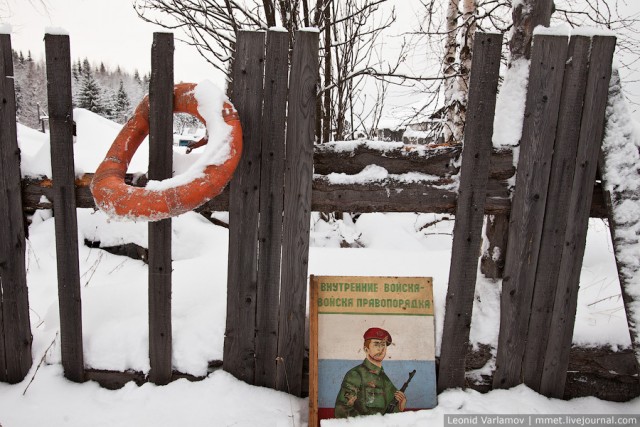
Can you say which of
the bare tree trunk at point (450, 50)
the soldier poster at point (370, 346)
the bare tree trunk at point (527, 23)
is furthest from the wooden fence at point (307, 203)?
the bare tree trunk at point (450, 50)

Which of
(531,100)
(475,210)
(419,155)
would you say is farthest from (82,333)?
(531,100)

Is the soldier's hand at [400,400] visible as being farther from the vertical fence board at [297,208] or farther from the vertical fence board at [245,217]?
the vertical fence board at [245,217]

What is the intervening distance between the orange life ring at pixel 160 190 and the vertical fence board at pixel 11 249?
2.06ft

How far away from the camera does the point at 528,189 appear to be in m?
2.28

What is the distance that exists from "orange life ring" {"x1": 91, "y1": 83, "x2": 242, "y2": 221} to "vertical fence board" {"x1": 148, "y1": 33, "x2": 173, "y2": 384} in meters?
0.12

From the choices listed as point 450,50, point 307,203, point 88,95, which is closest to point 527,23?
point 307,203

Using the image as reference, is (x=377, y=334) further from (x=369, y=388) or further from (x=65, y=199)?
(x=65, y=199)

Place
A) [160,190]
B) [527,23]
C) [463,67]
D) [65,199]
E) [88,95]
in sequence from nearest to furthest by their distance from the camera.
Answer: [160,190], [65,199], [527,23], [463,67], [88,95]

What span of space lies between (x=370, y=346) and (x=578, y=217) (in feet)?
4.51

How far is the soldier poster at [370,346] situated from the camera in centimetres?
230

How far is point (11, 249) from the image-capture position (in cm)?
232

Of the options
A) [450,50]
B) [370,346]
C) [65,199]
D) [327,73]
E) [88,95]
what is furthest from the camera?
[88,95]

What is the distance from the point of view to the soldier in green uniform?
2.29 meters

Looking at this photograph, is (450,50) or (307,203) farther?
(450,50)
